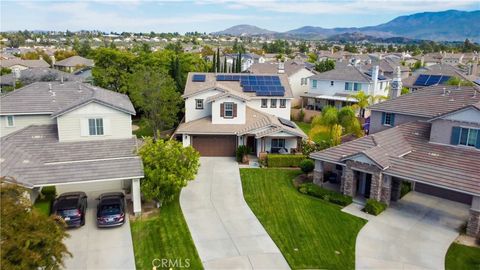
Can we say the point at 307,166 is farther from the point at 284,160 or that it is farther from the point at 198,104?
the point at 198,104

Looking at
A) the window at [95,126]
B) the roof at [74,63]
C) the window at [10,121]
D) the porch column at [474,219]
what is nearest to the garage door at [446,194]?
the porch column at [474,219]

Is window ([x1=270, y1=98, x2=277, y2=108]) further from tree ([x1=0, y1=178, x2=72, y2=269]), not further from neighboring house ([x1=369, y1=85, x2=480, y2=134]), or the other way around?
tree ([x1=0, y1=178, x2=72, y2=269])

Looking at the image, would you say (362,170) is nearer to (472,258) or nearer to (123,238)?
(472,258)

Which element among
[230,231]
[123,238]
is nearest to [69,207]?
[123,238]

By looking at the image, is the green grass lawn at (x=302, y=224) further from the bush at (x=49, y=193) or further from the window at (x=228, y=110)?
the bush at (x=49, y=193)

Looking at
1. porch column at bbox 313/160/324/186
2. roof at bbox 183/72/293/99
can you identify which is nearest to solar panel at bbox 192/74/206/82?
roof at bbox 183/72/293/99

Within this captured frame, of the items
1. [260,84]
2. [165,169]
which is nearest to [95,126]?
[165,169]
